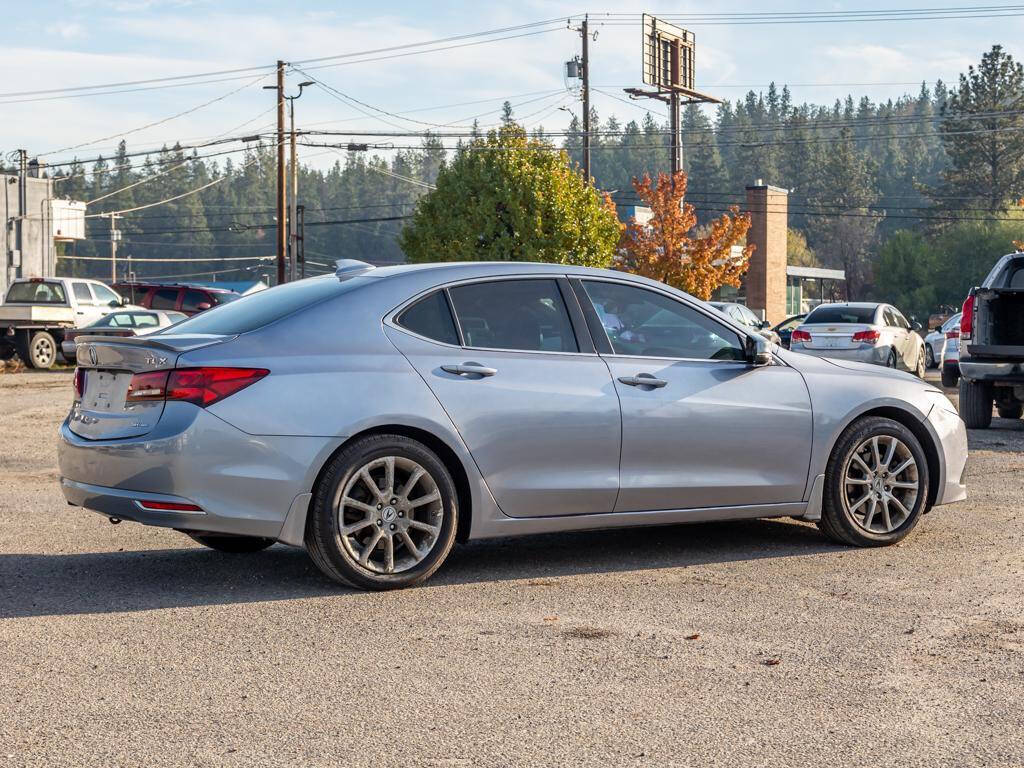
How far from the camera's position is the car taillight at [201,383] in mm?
6305

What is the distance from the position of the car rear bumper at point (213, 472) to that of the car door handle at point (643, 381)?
1620 millimetres

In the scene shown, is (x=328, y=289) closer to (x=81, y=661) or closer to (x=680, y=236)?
(x=81, y=661)

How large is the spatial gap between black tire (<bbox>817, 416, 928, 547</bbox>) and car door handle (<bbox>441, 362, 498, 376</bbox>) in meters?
2.16

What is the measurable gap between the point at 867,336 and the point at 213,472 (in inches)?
808

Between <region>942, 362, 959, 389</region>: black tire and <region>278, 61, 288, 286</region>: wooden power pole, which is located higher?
<region>278, 61, 288, 286</region>: wooden power pole

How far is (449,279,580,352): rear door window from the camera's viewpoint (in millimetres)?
6988

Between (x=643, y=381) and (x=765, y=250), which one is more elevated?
(x=765, y=250)

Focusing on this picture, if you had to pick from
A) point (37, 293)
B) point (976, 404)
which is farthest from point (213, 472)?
point (37, 293)

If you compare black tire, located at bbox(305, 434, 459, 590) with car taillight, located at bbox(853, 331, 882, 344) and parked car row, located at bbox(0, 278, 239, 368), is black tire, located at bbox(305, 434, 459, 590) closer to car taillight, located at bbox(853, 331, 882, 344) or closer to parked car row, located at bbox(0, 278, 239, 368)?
car taillight, located at bbox(853, 331, 882, 344)

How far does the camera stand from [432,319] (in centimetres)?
689

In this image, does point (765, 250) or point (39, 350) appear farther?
point (765, 250)

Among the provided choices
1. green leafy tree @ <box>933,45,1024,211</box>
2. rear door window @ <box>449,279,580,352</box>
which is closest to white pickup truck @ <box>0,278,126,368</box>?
rear door window @ <box>449,279,580,352</box>

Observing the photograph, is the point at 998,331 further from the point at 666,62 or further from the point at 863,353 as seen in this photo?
the point at 666,62

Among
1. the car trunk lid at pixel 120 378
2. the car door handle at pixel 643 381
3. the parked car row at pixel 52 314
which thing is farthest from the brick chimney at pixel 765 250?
the car trunk lid at pixel 120 378
